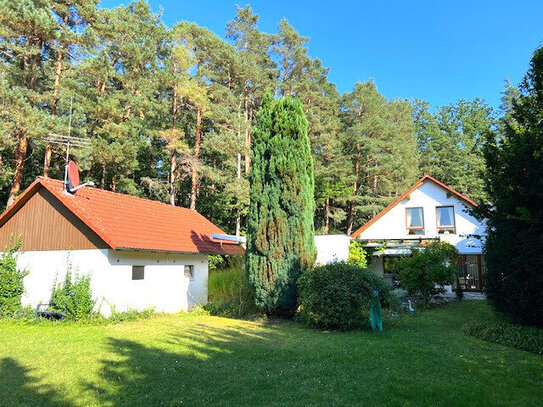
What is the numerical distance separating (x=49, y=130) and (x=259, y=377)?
61.1 ft

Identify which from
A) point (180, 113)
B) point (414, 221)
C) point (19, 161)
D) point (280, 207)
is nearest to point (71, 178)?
point (280, 207)

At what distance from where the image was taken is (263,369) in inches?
252

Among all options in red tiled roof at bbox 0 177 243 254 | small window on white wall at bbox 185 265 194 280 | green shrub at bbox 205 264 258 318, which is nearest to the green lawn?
green shrub at bbox 205 264 258 318

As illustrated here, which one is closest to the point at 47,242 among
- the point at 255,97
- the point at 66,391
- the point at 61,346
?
the point at 61,346

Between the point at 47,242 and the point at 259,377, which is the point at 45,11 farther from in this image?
the point at 259,377

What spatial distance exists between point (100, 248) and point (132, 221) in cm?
249

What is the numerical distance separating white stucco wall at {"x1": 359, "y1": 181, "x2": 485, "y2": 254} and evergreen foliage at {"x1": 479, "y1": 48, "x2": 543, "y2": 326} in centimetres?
1280

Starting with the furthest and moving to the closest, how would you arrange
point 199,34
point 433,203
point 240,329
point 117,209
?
point 199,34
point 433,203
point 117,209
point 240,329

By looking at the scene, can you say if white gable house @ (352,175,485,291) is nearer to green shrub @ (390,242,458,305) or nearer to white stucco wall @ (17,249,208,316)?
green shrub @ (390,242,458,305)

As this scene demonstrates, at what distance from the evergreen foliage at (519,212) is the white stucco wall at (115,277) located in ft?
36.9

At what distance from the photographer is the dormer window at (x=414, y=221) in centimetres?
2273

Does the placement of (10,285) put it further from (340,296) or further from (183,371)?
(340,296)

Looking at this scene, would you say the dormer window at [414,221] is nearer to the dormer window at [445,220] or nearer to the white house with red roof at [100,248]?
the dormer window at [445,220]

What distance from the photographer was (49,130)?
61.7ft
